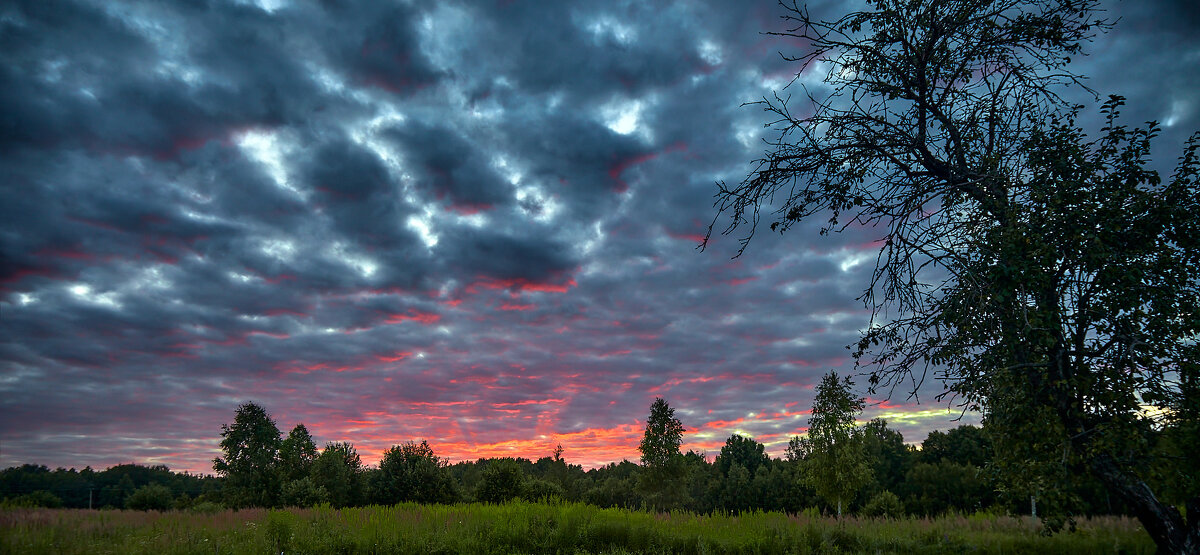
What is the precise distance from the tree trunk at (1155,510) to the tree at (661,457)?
38363mm

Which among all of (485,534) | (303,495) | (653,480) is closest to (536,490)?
(303,495)

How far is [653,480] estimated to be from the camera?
45.8 meters

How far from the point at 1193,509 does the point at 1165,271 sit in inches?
156

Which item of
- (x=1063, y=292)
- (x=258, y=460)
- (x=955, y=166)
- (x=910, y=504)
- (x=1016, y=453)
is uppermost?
(x=955, y=166)

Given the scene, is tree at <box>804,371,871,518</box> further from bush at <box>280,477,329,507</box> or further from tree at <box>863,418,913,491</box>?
tree at <box>863,418,913,491</box>

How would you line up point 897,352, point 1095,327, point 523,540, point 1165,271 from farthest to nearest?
point 523,540
point 897,352
point 1095,327
point 1165,271

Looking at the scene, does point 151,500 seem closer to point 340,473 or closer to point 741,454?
point 340,473

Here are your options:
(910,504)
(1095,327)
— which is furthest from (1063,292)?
(910,504)

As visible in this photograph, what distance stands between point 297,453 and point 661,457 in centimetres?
3228

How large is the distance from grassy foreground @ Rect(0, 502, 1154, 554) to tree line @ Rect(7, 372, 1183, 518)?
1.50m

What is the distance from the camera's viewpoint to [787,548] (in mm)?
12648

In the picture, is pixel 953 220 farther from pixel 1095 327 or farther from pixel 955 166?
pixel 1095 327

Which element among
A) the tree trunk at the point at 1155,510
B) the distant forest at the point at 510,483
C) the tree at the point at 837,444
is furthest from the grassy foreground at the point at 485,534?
the tree at the point at 837,444

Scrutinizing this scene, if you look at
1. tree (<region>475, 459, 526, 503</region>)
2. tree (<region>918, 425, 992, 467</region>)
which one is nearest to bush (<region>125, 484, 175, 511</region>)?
tree (<region>475, 459, 526, 503</region>)
